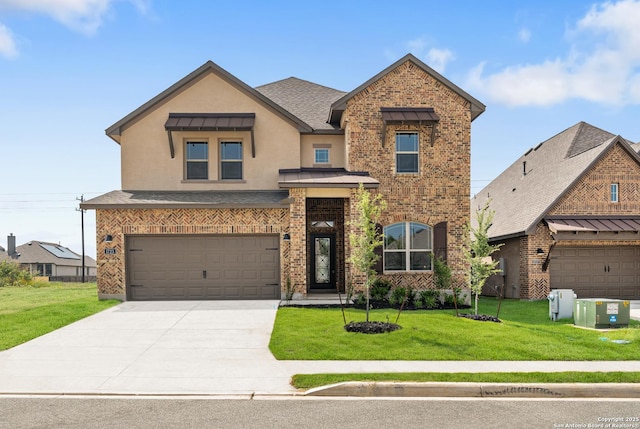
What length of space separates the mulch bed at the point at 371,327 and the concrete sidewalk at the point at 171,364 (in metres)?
1.97

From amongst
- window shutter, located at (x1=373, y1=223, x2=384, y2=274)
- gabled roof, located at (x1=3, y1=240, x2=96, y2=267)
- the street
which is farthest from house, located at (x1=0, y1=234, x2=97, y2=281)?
the street

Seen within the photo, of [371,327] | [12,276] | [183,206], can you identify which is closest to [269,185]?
[183,206]

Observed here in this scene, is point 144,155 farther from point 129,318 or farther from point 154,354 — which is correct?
point 154,354

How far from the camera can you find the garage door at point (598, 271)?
21000mm

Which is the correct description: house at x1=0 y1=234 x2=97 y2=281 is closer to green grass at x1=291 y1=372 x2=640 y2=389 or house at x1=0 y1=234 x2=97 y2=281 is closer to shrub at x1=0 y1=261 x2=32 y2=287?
shrub at x1=0 y1=261 x2=32 y2=287

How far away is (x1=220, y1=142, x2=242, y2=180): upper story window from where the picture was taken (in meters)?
19.3

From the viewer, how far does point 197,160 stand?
19.2 metres

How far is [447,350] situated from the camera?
10.2 meters

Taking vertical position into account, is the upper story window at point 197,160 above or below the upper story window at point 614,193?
above

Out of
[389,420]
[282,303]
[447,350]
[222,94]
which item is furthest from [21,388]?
[222,94]

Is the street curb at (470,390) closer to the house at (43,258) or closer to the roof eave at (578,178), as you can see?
the roof eave at (578,178)

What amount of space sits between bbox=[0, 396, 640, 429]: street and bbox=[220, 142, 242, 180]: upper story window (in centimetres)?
1241

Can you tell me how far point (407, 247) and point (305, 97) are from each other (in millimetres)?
8597

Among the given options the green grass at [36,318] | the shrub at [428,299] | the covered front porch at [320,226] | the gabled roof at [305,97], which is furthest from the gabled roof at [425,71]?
the green grass at [36,318]
